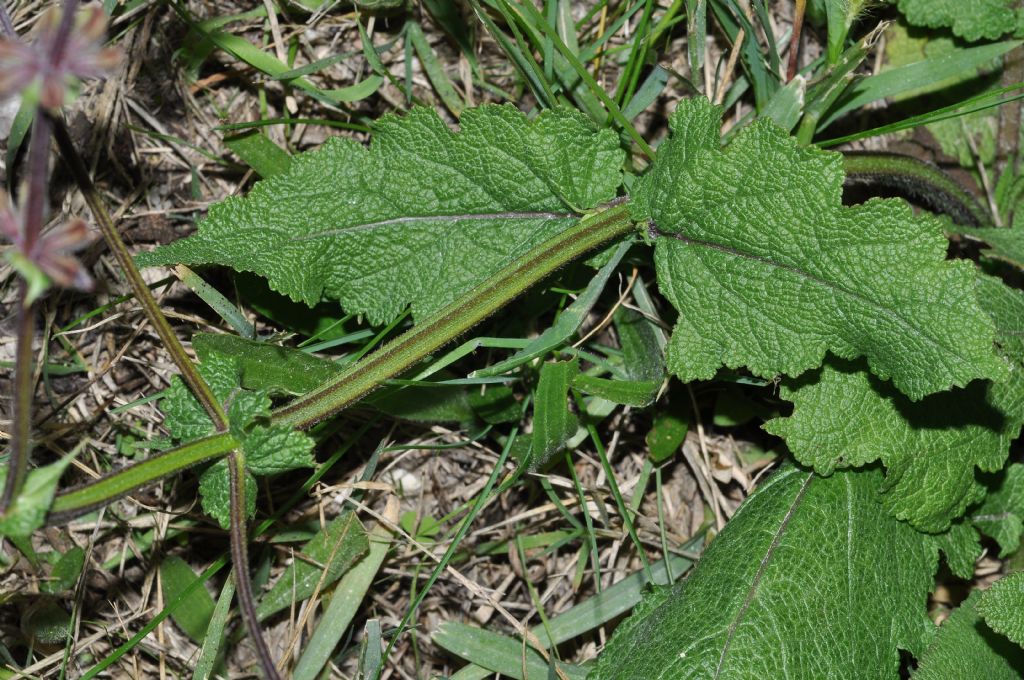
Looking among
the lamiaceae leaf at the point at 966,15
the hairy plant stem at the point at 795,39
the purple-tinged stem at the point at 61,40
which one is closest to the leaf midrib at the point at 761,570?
A: the hairy plant stem at the point at 795,39

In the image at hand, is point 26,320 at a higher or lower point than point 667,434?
higher

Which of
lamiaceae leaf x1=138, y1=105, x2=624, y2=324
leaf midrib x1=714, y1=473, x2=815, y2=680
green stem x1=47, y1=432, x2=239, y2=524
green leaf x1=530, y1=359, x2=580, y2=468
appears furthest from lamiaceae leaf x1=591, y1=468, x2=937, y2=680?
green stem x1=47, y1=432, x2=239, y2=524

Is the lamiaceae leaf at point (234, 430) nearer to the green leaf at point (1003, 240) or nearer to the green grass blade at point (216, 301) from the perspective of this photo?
the green grass blade at point (216, 301)

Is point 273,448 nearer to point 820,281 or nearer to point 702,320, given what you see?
point 702,320

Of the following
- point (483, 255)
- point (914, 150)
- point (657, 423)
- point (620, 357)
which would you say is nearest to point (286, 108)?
point (483, 255)

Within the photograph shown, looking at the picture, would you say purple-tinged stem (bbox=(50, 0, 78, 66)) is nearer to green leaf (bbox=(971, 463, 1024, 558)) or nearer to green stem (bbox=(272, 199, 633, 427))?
green stem (bbox=(272, 199, 633, 427))

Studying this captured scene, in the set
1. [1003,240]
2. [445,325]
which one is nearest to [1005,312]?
[1003,240]
